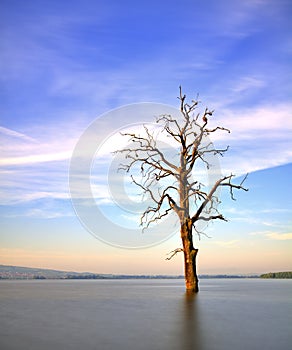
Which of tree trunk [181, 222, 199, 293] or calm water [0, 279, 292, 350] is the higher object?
tree trunk [181, 222, 199, 293]

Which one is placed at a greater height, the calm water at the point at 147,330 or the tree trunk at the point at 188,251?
the tree trunk at the point at 188,251

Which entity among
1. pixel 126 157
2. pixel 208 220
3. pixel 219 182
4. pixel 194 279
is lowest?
pixel 194 279

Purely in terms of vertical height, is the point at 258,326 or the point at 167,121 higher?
the point at 167,121

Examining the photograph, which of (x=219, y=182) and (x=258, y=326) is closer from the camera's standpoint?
(x=258, y=326)

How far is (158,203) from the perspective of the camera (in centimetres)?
2836

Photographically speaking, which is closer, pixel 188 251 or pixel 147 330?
pixel 147 330

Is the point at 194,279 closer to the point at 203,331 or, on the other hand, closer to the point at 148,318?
the point at 148,318

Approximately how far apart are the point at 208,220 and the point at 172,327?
52.4ft

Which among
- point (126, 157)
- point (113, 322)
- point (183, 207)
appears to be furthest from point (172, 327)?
point (126, 157)

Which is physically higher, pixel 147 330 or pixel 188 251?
pixel 188 251

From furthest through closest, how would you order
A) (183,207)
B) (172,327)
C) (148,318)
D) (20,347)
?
(183,207) < (148,318) < (172,327) < (20,347)

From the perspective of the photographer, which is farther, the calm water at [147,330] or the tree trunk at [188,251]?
the tree trunk at [188,251]

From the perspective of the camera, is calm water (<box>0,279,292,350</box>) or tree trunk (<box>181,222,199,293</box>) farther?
tree trunk (<box>181,222,199,293</box>)

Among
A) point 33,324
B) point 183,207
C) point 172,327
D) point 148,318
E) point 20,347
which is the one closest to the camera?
point 20,347
